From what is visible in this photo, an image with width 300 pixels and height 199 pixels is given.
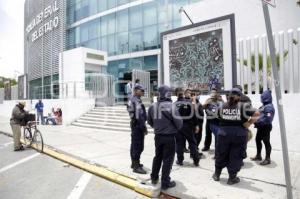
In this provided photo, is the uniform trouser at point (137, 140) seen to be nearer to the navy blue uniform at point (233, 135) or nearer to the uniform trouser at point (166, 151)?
the uniform trouser at point (166, 151)

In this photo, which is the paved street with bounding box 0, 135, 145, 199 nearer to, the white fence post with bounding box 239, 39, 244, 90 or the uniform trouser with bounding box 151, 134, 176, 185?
the uniform trouser with bounding box 151, 134, 176, 185

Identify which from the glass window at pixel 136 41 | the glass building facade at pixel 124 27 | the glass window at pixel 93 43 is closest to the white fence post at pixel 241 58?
the glass building facade at pixel 124 27

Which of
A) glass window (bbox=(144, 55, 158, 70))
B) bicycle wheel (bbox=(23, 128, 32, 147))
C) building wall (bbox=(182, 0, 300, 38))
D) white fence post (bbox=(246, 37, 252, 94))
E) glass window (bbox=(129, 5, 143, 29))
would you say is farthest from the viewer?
glass window (bbox=(129, 5, 143, 29))

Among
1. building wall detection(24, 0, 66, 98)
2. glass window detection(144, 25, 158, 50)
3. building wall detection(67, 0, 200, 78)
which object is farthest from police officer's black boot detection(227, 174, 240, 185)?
building wall detection(24, 0, 66, 98)

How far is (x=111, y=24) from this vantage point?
2612 cm

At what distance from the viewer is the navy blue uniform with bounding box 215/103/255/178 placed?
17.5ft

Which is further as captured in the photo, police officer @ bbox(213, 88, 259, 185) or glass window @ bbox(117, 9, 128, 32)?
glass window @ bbox(117, 9, 128, 32)

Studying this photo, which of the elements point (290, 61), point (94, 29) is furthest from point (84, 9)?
point (290, 61)

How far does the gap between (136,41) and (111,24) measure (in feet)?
11.2

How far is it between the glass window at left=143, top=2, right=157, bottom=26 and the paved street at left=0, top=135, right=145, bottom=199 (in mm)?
16585

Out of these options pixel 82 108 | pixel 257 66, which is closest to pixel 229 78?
pixel 257 66

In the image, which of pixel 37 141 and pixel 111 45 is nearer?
pixel 37 141

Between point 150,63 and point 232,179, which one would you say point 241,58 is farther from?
point 150,63

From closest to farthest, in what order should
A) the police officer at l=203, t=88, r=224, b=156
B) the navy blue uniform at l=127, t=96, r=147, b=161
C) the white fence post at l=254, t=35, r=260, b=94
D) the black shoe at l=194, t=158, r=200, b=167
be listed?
the navy blue uniform at l=127, t=96, r=147, b=161 → the black shoe at l=194, t=158, r=200, b=167 → the police officer at l=203, t=88, r=224, b=156 → the white fence post at l=254, t=35, r=260, b=94
